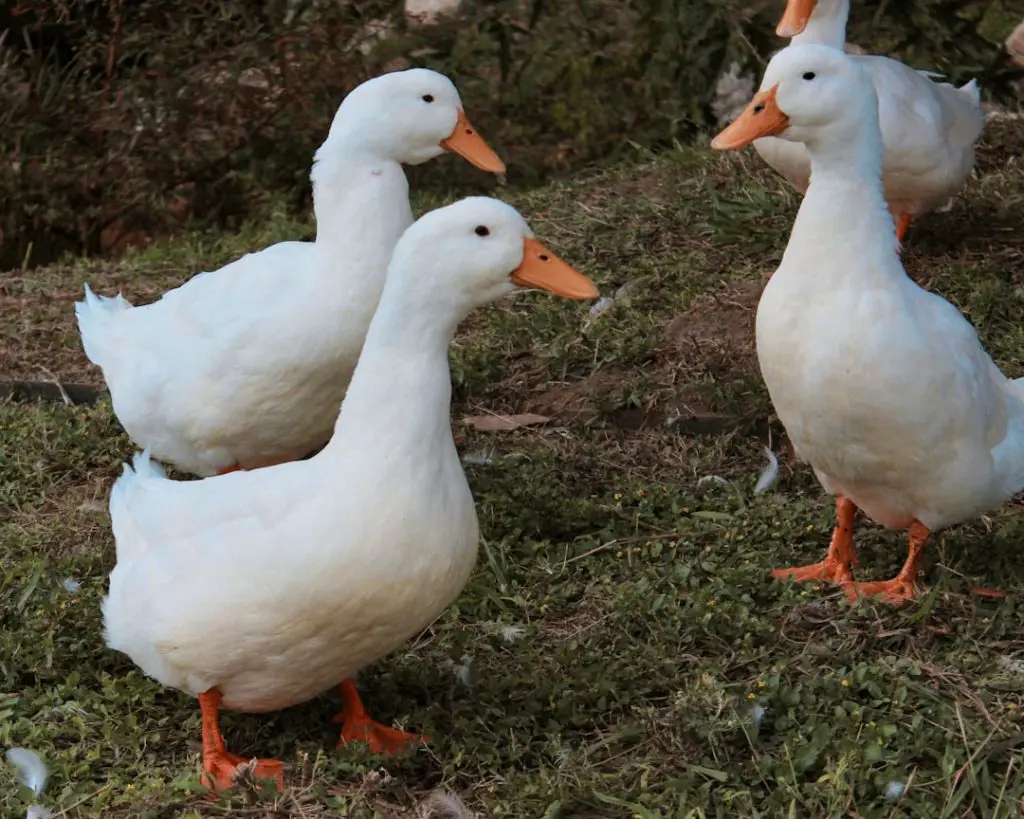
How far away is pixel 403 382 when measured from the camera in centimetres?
336

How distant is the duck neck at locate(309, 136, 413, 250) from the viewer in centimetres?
438

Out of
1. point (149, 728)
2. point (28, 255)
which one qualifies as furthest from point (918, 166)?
point (28, 255)

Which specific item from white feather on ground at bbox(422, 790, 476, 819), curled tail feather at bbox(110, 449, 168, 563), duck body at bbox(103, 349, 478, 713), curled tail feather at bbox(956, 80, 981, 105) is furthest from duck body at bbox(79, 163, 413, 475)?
curled tail feather at bbox(956, 80, 981, 105)

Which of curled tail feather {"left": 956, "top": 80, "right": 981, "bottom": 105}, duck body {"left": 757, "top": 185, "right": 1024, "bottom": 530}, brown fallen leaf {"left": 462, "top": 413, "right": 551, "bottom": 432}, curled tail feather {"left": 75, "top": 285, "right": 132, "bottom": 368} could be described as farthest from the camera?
curled tail feather {"left": 956, "top": 80, "right": 981, "bottom": 105}

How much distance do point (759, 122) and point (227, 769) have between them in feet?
7.15

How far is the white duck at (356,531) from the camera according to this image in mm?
3297

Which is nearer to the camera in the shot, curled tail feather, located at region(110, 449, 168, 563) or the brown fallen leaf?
curled tail feather, located at region(110, 449, 168, 563)

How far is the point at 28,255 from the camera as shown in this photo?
7617 mm

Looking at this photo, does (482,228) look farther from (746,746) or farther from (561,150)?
(561,150)

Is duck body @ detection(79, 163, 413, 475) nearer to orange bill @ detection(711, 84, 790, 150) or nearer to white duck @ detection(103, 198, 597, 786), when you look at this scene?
white duck @ detection(103, 198, 597, 786)

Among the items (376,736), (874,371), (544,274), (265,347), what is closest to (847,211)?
(874,371)

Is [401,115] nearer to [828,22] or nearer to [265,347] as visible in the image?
[265,347]

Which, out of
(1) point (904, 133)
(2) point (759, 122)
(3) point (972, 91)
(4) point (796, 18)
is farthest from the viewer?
(3) point (972, 91)

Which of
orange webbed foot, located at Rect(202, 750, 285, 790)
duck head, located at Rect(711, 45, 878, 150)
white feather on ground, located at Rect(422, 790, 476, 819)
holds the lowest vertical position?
orange webbed foot, located at Rect(202, 750, 285, 790)
